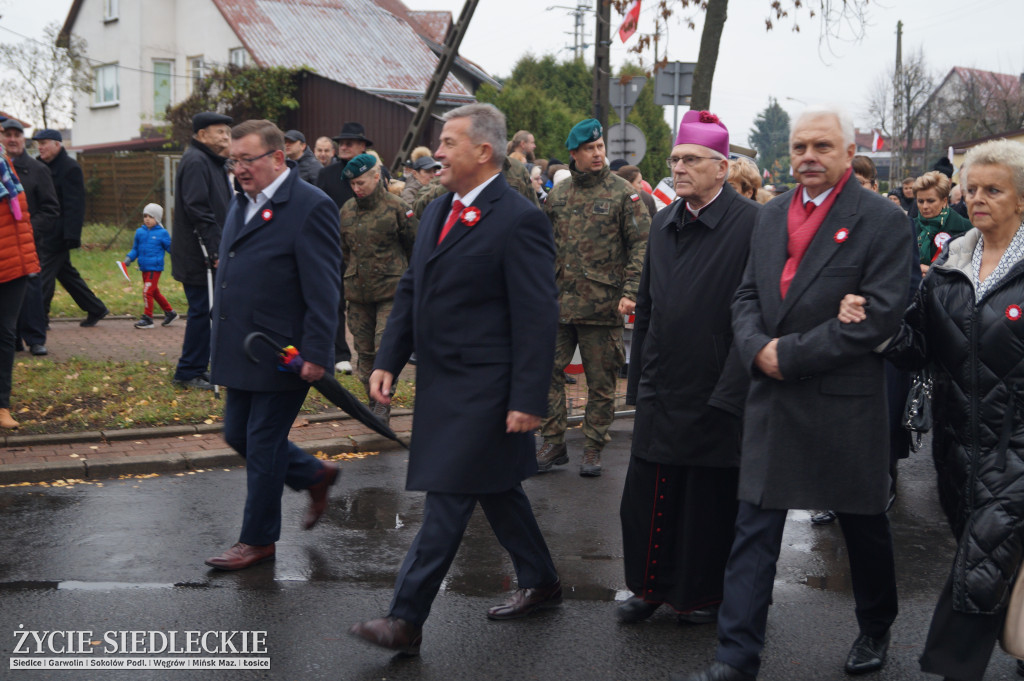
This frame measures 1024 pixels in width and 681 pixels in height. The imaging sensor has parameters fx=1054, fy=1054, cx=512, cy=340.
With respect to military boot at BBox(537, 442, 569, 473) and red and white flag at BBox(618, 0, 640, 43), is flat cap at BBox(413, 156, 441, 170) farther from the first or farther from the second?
red and white flag at BBox(618, 0, 640, 43)

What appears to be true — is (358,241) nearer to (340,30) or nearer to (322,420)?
(322,420)

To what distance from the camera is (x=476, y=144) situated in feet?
13.6

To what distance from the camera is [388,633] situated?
388 centimetres

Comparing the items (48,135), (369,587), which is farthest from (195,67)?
(369,587)

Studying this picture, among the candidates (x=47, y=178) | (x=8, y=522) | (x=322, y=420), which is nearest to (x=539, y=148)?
(x=47, y=178)

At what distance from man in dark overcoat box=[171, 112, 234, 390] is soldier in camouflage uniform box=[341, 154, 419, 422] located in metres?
1.04

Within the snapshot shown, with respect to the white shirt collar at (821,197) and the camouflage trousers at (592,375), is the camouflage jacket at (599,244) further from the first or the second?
the white shirt collar at (821,197)

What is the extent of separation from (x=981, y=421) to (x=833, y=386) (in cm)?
50

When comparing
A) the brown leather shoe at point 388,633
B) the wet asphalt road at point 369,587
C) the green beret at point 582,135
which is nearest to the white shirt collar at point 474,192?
→ the brown leather shoe at point 388,633

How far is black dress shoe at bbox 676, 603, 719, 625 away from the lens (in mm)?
4418

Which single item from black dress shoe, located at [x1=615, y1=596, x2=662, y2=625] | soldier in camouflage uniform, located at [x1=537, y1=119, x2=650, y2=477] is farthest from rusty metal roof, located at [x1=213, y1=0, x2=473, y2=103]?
black dress shoe, located at [x1=615, y1=596, x2=662, y2=625]

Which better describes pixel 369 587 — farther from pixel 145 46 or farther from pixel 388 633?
pixel 145 46

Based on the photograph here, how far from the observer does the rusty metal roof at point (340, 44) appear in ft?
112

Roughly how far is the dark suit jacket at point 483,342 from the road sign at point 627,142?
1028 centimetres
